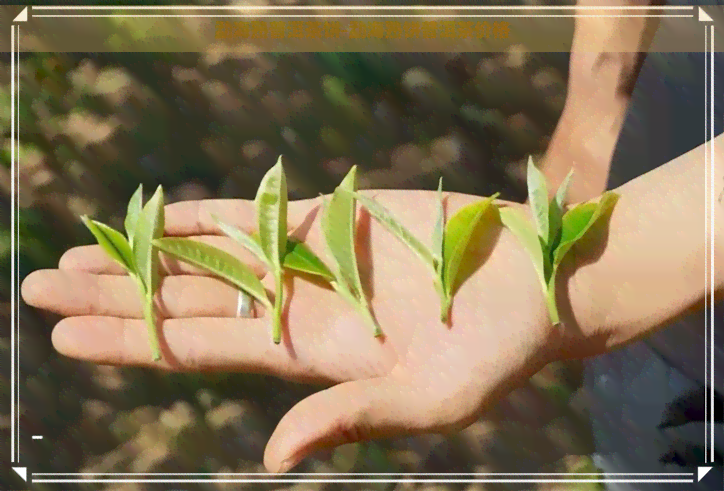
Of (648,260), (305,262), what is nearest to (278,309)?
(305,262)

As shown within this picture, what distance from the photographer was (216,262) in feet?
1.48

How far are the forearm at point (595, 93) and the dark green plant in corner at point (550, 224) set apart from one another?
1 centimetres

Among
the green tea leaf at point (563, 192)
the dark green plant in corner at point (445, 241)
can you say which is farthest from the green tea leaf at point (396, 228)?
the green tea leaf at point (563, 192)

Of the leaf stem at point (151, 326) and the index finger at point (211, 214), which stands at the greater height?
the index finger at point (211, 214)

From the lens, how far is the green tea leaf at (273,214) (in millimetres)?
445

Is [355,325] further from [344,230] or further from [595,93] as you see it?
[595,93]

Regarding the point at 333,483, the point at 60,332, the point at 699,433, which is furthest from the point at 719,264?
Result: the point at 60,332

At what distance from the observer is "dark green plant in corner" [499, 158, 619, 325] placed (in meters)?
0.45

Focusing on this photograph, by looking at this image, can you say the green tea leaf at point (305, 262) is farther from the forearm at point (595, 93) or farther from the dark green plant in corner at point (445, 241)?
the forearm at point (595, 93)

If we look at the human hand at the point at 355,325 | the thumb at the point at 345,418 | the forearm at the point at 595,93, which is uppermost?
the forearm at the point at 595,93

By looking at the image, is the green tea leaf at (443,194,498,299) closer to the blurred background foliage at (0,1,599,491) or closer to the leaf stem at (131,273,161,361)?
the blurred background foliage at (0,1,599,491)

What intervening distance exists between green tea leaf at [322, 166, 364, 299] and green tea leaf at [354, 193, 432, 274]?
0.03ft

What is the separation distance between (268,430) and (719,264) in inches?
14.0

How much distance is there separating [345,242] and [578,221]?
169 millimetres
